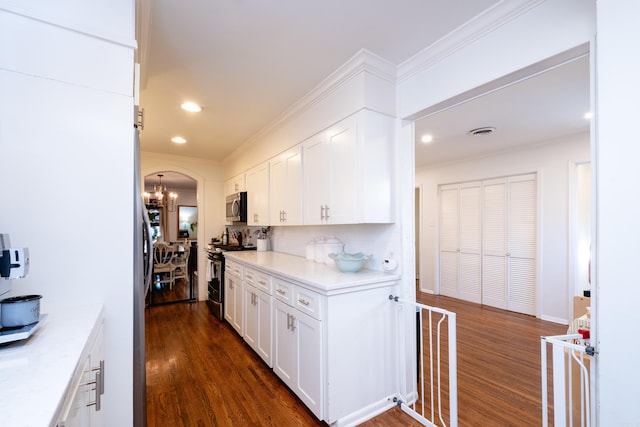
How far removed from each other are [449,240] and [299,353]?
4.13 meters

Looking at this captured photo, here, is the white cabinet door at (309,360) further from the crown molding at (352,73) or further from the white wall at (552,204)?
the white wall at (552,204)

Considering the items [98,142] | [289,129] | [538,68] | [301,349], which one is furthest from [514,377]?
[98,142]

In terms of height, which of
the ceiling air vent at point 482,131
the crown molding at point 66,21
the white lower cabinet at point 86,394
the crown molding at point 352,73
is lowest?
the white lower cabinet at point 86,394

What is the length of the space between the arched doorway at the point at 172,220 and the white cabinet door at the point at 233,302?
224 cm

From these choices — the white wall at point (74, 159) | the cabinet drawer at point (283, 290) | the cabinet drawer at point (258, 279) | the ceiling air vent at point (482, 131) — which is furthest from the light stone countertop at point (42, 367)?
the ceiling air vent at point (482, 131)

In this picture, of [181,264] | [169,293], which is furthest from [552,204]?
[181,264]

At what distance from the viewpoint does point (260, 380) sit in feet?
7.94

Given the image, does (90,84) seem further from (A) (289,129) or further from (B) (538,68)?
(B) (538,68)

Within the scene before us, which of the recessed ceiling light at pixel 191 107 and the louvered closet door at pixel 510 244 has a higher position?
the recessed ceiling light at pixel 191 107

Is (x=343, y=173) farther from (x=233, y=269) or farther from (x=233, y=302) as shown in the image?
(x=233, y=302)

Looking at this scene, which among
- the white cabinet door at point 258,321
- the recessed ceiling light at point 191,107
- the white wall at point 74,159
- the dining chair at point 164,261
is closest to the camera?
the white wall at point 74,159

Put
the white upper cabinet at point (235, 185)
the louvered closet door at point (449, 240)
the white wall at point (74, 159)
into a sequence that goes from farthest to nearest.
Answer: the louvered closet door at point (449, 240)
the white upper cabinet at point (235, 185)
the white wall at point (74, 159)

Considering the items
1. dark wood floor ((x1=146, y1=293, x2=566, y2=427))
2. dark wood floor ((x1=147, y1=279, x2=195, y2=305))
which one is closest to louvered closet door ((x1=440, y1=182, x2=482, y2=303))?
dark wood floor ((x1=146, y1=293, x2=566, y2=427))

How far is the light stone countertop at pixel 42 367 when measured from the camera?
21.6 inches
